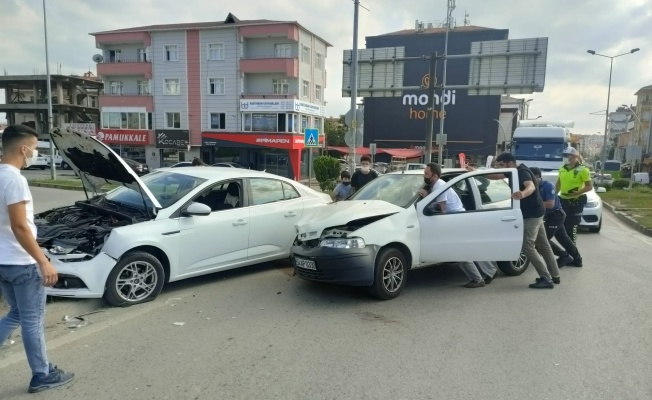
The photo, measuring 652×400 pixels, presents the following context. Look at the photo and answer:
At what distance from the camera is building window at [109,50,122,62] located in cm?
4294

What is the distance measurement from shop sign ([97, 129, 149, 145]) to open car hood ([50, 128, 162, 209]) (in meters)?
37.7

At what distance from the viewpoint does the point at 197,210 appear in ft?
17.3

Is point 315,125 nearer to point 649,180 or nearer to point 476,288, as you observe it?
point 649,180

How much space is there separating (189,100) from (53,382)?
39.9m

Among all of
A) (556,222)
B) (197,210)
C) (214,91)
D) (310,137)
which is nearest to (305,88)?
(214,91)

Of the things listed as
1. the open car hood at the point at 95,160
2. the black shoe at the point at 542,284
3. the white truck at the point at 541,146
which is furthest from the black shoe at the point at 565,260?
the white truck at the point at 541,146

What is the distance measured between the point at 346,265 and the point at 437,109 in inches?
1942

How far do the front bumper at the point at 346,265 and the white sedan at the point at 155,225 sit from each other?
1340 mm

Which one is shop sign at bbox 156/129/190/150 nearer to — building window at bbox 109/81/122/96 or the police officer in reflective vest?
building window at bbox 109/81/122/96

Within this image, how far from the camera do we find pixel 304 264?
533cm

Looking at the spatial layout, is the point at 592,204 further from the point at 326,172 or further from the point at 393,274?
the point at 326,172

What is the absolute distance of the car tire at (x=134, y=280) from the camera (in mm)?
4844

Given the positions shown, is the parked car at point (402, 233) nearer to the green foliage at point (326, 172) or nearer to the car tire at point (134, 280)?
the car tire at point (134, 280)

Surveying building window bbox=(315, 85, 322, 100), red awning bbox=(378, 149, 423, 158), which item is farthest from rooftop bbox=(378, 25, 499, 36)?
building window bbox=(315, 85, 322, 100)
